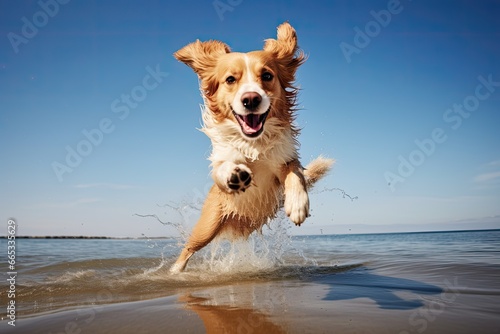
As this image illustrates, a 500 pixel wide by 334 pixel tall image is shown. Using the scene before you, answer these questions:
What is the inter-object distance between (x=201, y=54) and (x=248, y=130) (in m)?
1.23

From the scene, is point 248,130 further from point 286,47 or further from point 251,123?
point 286,47

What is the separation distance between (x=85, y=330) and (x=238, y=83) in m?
2.65

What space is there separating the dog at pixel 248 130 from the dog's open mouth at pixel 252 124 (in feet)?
0.03

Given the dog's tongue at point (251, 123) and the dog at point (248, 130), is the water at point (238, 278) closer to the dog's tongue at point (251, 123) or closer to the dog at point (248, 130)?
the dog at point (248, 130)

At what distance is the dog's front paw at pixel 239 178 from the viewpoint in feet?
11.5

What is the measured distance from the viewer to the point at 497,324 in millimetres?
2070

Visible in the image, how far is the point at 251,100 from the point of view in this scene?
367 centimetres

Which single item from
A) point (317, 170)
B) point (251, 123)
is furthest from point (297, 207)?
point (317, 170)

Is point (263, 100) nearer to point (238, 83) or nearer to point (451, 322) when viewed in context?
point (238, 83)

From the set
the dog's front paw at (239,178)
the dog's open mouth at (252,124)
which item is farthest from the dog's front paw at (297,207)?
the dog's open mouth at (252,124)

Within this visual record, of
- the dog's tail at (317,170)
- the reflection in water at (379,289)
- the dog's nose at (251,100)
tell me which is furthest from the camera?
the dog's tail at (317,170)

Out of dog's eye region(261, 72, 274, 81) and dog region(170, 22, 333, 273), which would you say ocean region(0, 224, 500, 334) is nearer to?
dog region(170, 22, 333, 273)

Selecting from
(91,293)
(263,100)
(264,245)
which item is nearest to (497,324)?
(263,100)

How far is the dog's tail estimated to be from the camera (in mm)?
5363
